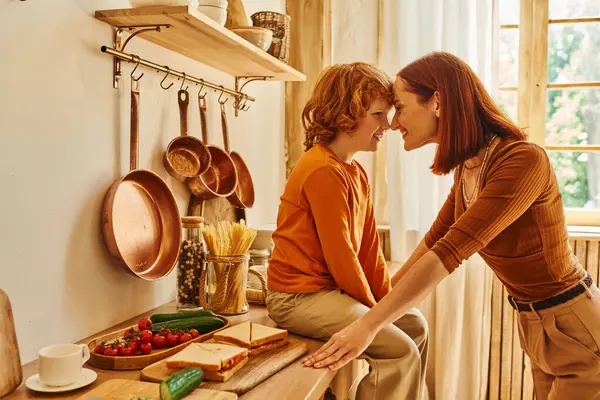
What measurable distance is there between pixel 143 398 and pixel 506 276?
0.99 metres

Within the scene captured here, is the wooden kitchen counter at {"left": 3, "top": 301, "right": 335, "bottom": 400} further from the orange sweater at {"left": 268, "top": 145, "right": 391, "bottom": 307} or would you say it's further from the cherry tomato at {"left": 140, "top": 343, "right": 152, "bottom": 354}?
the orange sweater at {"left": 268, "top": 145, "right": 391, "bottom": 307}

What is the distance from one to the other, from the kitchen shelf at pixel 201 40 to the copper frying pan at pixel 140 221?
184 millimetres

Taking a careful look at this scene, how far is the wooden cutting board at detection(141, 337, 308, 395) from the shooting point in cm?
120

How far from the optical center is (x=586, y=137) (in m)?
2.85

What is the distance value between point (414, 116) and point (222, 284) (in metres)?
0.72

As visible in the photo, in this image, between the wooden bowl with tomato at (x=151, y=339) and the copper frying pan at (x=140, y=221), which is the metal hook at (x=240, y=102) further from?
the wooden bowl with tomato at (x=151, y=339)

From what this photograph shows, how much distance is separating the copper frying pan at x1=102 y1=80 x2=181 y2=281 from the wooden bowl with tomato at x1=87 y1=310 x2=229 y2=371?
0.18 m

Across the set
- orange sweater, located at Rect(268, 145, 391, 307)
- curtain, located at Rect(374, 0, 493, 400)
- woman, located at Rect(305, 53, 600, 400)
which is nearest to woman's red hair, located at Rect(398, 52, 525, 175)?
woman, located at Rect(305, 53, 600, 400)

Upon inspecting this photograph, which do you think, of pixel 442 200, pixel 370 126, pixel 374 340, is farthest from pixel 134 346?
pixel 442 200

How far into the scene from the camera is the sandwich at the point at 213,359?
1.22 meters

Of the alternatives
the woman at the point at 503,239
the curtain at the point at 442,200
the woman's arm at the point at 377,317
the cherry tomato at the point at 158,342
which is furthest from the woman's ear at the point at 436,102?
the curtain at the point at 442,200

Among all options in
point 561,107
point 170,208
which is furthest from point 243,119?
point 561,107

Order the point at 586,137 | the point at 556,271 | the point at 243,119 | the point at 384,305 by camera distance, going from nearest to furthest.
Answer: the point at 384,305, the point at 556,271, the point at 243,119, the point at 586,137

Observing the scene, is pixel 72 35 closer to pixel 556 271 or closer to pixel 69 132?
pixel 69 132
